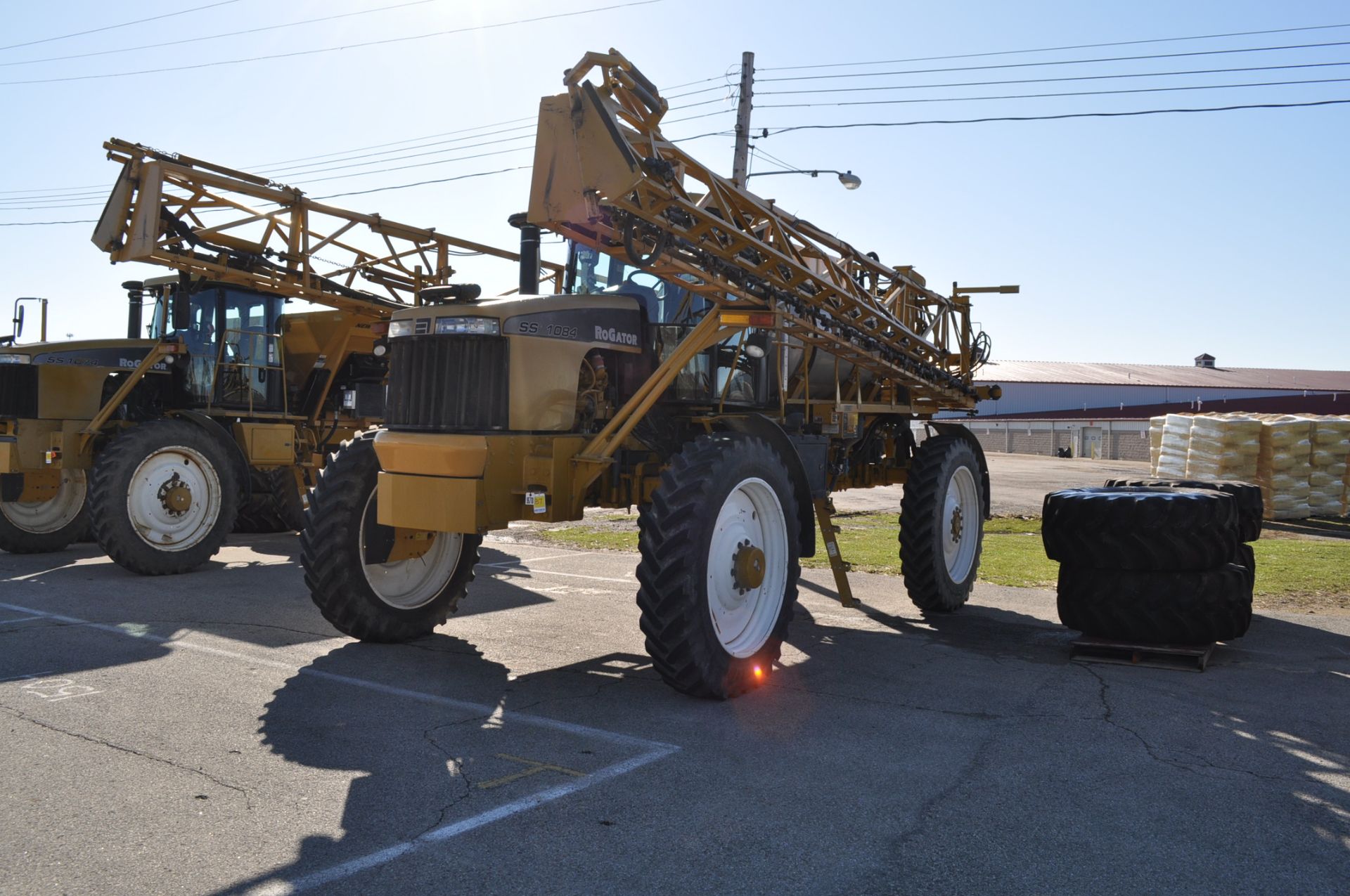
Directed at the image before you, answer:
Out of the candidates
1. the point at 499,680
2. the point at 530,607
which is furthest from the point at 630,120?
the point at 530,607

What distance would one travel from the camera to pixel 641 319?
770 centimetres

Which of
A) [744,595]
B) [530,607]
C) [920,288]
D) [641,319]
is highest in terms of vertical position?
[920,288]

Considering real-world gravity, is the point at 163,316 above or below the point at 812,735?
above

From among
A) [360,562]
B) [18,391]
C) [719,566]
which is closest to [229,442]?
[18,391]

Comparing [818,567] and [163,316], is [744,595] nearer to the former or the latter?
[818,567]

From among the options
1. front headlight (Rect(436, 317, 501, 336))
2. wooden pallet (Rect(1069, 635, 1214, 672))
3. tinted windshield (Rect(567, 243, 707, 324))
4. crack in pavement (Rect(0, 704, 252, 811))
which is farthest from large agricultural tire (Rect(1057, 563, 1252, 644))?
crack in pavement (Rect(0, 704, 252, 811))

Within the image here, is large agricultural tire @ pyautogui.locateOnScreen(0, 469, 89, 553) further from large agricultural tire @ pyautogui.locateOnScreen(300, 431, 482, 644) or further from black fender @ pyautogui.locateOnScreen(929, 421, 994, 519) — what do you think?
black fender @ pyautogui.locateOnScreen(929, 421, 994, 519)

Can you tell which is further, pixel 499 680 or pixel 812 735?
pixel 499 680

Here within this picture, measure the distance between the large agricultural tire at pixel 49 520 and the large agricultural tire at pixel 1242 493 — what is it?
11743 millimetres

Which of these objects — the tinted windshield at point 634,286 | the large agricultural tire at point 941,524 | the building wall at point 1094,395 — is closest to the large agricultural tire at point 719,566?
the tinted windshield at point 634,286

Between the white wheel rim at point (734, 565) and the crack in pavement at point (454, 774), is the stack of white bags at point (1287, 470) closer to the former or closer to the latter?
the white wheel rim at point (734, 565)

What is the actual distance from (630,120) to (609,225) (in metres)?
0.65

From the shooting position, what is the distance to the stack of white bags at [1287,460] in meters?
18.3

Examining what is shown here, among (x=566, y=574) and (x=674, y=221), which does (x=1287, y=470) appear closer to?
(x=566, y=574)
